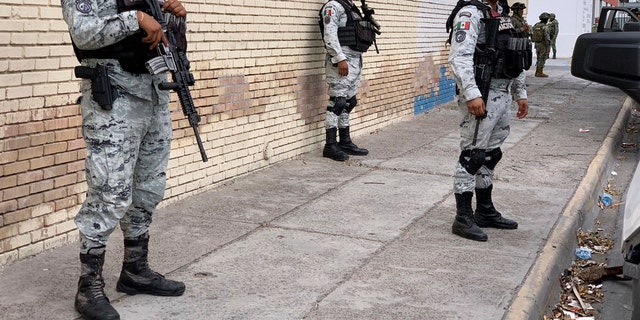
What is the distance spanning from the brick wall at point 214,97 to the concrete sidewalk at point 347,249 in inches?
8.0

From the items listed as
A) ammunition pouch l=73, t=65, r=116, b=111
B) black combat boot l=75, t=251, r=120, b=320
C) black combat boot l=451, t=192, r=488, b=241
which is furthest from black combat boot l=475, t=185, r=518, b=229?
ammunition pouch l=73, t=65, r=116, b=111

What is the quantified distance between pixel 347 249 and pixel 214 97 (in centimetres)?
208

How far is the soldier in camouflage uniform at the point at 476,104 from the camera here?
17.3ft

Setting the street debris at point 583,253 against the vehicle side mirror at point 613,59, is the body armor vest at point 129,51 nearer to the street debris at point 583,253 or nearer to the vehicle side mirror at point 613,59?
the vehicle side mirror at point 613,59

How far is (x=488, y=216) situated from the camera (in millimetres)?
5965

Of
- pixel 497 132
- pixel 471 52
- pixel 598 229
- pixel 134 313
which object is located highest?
pixel 471 52

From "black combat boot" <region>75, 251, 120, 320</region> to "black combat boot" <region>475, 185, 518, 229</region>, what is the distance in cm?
302

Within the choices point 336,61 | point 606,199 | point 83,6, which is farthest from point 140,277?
point 606,199

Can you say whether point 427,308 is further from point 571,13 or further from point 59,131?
point 571,13

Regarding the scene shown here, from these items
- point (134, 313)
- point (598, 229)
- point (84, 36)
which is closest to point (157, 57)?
point (84, 36)

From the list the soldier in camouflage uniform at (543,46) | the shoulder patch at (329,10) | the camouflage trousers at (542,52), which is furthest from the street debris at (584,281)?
the camouflage trousers at (542,52)

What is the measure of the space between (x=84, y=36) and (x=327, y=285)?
1.89m

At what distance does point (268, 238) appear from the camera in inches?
214

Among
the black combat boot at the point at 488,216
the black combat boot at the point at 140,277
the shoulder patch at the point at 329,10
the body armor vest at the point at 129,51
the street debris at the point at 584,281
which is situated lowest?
the street debris at the point at 584,281
